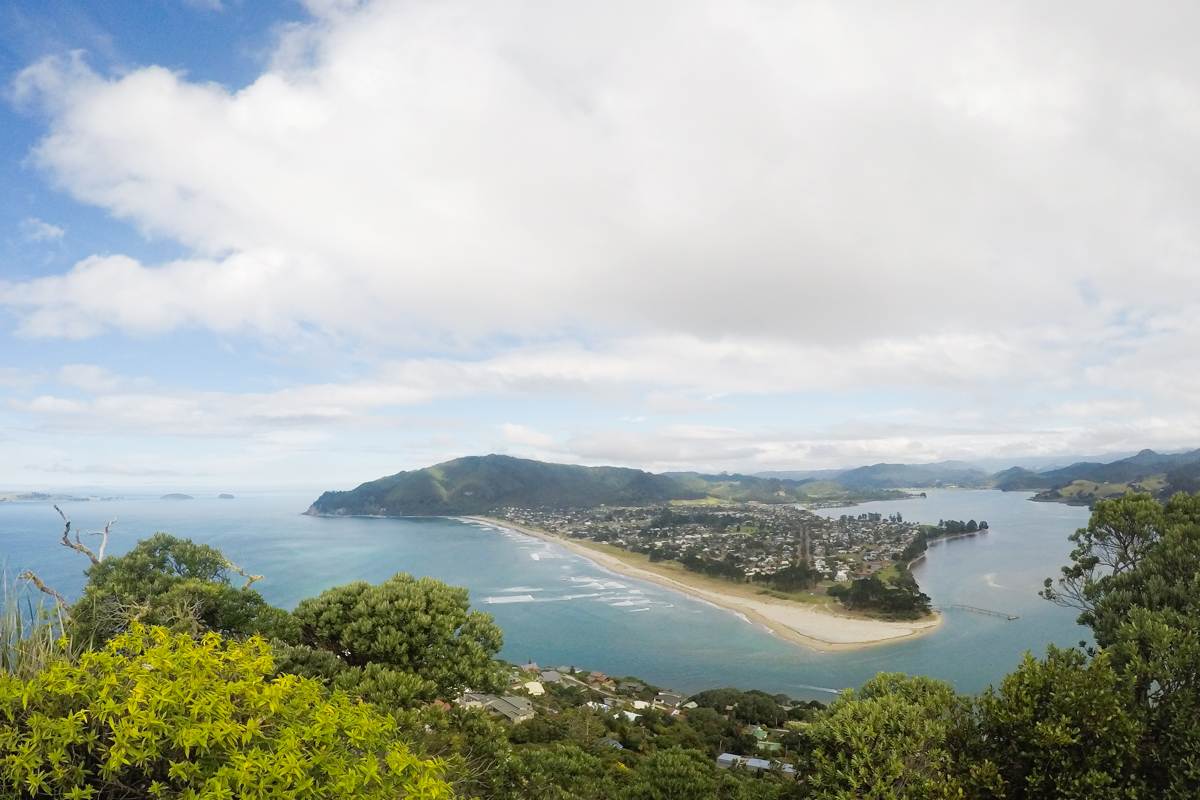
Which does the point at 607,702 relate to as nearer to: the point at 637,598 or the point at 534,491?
the point at 637,598

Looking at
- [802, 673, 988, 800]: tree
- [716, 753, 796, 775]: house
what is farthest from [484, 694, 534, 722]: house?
[802, 673, 988, 800]: tree

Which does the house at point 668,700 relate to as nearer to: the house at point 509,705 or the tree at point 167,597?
the house at point 509,705

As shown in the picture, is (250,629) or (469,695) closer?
(250,629)

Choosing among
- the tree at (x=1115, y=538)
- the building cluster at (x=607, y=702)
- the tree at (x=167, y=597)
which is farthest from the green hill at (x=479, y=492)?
the tree at (x=1115, y=538)

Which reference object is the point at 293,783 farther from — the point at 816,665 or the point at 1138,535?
the point at 816,665

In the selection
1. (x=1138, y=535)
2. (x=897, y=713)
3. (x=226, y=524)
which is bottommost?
(x=226, y=524)

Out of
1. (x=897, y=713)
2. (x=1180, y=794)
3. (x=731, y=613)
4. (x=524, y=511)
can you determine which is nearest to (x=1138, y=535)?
(x=1180, y=794)

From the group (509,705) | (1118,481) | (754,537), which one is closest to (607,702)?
(509,705)
